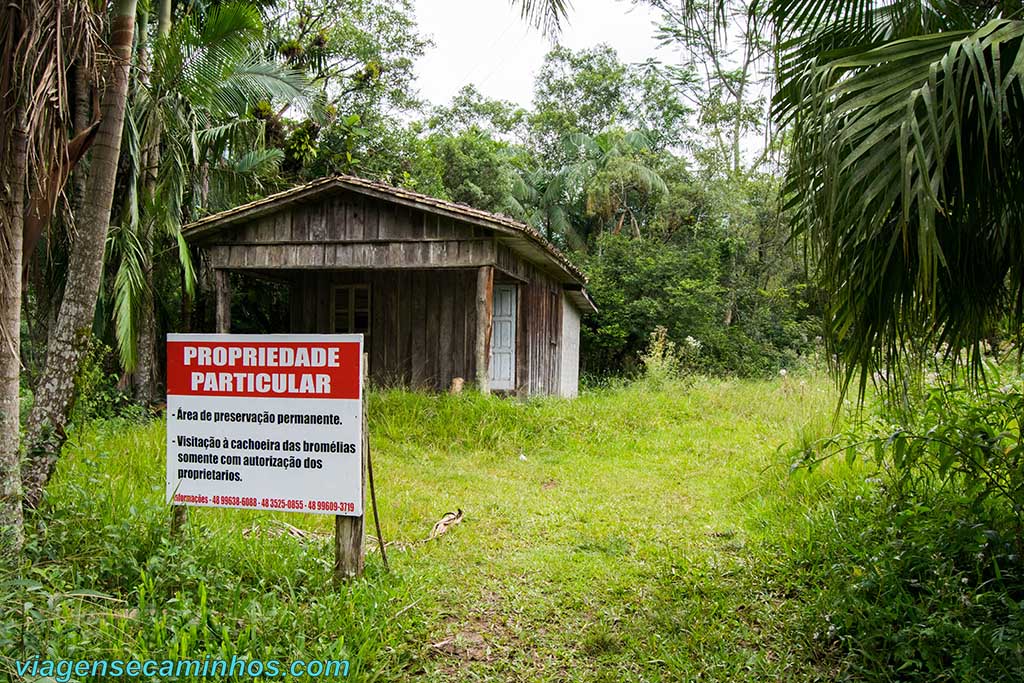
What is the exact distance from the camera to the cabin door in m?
12.4

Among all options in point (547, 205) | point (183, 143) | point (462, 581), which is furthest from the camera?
point (547, 205)

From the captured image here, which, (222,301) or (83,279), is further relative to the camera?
(222,301)

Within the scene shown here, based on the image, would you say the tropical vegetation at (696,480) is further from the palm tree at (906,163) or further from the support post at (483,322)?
the support post at (483,322)

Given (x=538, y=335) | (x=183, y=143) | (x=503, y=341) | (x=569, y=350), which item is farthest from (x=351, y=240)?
(x=569, y=350)

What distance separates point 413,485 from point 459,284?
6.26 m

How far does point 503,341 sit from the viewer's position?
40.9 feet

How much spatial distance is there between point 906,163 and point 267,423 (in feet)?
10.4

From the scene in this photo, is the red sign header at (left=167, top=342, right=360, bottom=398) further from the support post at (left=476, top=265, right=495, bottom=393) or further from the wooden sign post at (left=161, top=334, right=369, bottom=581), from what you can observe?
the support post at (left=476, top=265, right=495, bottom=393)

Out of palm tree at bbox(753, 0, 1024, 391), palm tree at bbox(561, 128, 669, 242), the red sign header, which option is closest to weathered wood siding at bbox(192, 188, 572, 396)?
the red sign header

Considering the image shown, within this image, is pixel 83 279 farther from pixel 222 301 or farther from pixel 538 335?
pixel 538 335

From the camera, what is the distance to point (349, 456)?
A: 3596 millimetres

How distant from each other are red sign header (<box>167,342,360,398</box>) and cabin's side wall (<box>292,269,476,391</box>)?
318 inches

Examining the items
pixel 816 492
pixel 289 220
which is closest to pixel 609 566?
pixel 816 492

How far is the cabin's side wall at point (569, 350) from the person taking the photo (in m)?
15.1
